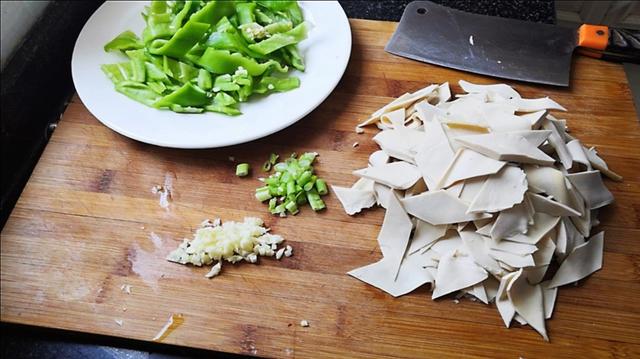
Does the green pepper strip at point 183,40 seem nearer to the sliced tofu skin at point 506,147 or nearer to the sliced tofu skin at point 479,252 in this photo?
the sliced tofu skin at point 506,147

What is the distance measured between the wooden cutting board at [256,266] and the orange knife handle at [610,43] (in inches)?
5.3

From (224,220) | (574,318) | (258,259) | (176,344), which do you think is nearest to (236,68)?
(224,220)

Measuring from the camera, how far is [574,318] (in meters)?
1.09

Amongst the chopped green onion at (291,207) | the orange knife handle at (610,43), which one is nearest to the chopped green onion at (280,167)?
the chopped green onion at (291,207)

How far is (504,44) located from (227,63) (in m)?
0.75

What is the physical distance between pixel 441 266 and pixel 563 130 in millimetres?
448

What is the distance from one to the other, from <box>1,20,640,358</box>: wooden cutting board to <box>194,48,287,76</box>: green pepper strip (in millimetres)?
172

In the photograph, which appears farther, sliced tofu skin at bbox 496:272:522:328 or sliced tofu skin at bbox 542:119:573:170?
sliced tofu skin at bbox 542:119:573:170

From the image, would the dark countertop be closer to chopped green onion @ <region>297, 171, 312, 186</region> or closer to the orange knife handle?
the orange knife handle

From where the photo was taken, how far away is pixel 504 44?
Result: 4.96 feet

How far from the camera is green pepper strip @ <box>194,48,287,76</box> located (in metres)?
1.37

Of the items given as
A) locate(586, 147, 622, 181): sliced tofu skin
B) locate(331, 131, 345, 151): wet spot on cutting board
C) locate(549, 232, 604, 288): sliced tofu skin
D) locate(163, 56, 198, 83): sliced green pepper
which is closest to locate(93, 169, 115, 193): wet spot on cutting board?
locate(163, 56, 198, 83): sliced green pepper

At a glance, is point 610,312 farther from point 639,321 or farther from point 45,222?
point 45,222

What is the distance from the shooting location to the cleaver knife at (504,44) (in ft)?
4.82
